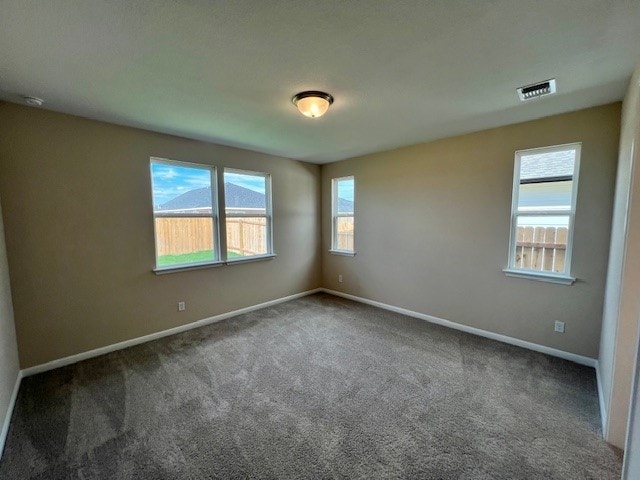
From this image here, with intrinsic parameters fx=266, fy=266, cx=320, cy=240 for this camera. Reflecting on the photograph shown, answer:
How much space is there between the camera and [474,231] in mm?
3348

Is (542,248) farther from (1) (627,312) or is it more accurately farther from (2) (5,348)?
(2) (5,348)

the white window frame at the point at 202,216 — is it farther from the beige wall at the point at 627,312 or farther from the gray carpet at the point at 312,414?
the beige wall at the point at 627,312

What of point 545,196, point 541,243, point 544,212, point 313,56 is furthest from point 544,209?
point 313,56

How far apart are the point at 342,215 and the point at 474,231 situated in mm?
2260

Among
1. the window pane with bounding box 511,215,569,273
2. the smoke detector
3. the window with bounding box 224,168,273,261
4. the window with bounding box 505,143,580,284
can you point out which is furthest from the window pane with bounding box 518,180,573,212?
the smoke detector

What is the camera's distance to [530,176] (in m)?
2.96

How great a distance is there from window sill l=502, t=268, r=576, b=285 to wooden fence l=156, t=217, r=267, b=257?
3.45 meters

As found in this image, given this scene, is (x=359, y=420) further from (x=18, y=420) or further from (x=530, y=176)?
(x=530, y=176)

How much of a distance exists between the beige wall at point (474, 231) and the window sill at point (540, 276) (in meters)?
0.06

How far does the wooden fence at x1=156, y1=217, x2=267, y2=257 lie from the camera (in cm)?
337

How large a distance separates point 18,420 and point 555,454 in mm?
3686

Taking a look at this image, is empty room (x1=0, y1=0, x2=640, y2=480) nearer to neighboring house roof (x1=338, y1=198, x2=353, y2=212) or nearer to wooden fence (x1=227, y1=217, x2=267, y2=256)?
wooden fence (x1=227, y1=217, x2=267, y2=256)

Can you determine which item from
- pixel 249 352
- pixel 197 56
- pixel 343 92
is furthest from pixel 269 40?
pixel 249 352

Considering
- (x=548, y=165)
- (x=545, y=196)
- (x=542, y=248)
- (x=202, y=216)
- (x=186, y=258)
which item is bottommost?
(x=186, y=258)
